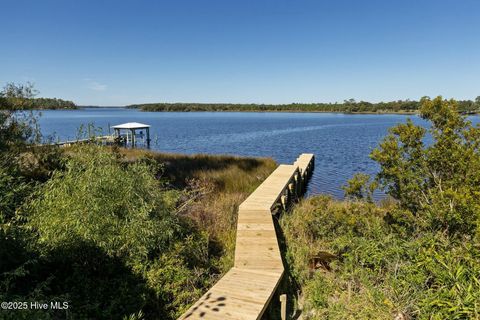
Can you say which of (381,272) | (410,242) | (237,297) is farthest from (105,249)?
(410,242)

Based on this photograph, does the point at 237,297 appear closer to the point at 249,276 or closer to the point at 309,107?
the point at 249,276

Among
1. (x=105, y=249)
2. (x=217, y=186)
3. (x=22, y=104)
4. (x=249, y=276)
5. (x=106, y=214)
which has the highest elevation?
(x=22, y=104)

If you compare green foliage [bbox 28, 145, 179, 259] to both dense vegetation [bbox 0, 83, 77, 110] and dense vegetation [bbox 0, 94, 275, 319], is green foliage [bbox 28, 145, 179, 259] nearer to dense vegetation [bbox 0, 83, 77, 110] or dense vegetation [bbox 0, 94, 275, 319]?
dense vegetation [bbox 0, 94, 275, 319]

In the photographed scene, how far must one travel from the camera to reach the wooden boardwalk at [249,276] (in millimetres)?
3662

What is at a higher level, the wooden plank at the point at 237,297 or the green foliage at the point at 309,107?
the green foliage at the point at 309,107

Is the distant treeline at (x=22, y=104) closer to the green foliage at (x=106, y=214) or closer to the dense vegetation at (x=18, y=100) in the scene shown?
the dense vegetation at (x=18, y=100)

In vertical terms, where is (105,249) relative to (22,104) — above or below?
below

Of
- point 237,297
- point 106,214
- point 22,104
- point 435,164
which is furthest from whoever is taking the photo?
point 22,104

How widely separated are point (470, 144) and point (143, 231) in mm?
5392

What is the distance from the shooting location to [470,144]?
5094mm

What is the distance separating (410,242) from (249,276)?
245 cm

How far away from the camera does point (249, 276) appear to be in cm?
460

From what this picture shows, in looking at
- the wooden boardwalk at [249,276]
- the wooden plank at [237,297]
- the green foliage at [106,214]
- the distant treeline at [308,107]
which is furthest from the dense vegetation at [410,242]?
the distant treeline at [308,107]

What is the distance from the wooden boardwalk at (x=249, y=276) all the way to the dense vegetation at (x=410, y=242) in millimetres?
576
